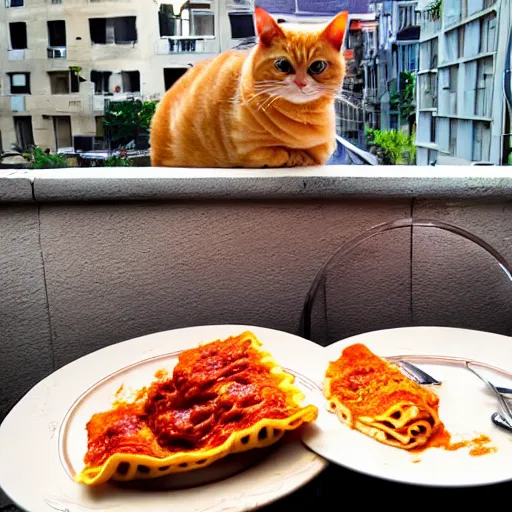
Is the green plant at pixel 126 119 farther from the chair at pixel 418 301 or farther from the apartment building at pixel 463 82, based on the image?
the apartment building at pixel 463 82

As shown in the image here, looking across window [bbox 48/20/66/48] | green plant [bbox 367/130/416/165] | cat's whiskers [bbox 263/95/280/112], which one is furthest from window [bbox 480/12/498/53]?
window [bbox 48/20/66/48]

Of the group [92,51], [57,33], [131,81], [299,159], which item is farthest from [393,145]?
[57,33]

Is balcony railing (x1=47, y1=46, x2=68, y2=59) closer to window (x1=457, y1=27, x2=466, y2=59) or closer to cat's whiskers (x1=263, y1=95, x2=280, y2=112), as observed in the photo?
cat's whiskers (x1=263, y1=95, x2=280, y2=112)

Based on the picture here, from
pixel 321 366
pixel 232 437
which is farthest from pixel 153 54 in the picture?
pixel 232 437

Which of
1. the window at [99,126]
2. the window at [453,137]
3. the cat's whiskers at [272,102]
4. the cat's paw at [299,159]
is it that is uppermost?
the cat's whiskers at [272,102]

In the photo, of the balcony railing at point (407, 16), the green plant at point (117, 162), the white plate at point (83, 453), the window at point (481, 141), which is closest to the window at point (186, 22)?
the green plant at point (117, 162)

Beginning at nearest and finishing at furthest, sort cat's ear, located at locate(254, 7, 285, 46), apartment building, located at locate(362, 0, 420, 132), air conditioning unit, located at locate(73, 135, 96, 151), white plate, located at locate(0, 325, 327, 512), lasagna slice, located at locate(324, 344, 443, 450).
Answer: white plate, located at locate(0, 325, 327, 512) < lasagna slice, located at locate(324, 344, 443, 450) < cat's ear, located at locate(254, 7, 285, 46) < apartment building, located at locate(362, 0, 420, 132) < air conditioning unit, located at locate(73, 135, 96, 151)
